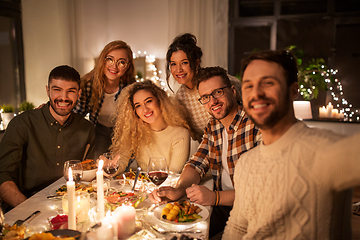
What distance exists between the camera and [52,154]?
6.97ft

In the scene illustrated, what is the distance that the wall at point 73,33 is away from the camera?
3.93 m

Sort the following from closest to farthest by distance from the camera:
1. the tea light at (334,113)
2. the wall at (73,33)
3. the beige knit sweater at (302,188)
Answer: the beige knit sweater at (302,188)
the wall at (73,33)
the tea light at (334,113)

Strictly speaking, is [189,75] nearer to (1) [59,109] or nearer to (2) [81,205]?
(1) [59,109]

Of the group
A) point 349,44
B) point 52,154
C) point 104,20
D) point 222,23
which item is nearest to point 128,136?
point 52,154

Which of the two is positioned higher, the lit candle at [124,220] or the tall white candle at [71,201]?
the tall white candle at [71,201]

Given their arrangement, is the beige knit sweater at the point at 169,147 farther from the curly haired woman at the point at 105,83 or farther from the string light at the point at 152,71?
the string light at the point at 152,71

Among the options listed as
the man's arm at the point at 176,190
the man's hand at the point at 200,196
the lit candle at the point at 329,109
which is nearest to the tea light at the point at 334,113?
the lit candle at the point at 329,109

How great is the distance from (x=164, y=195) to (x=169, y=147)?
0.80 metres

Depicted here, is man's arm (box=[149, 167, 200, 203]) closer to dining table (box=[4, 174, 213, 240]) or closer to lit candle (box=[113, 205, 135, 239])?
dining table (box=[4, 174, 213, 240])

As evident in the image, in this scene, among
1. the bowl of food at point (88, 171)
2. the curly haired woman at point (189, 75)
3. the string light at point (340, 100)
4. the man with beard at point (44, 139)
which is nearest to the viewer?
the bowl of food at point (88, 171)

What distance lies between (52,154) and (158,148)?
0.79 metres

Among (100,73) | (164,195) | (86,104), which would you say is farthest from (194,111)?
(164,195)

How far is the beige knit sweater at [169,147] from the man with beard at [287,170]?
3.46ft

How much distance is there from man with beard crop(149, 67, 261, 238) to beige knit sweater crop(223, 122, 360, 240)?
0.62 meters
